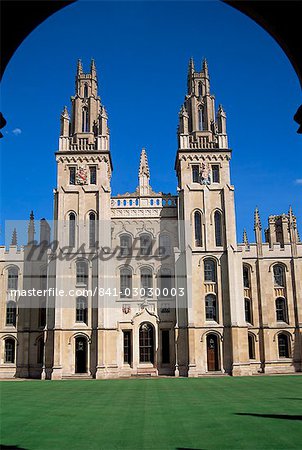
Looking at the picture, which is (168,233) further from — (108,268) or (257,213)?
(257,213)

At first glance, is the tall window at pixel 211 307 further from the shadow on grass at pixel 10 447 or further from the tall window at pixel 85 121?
the shadow on grass at pixel 10 447

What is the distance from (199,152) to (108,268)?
1322 centimetres

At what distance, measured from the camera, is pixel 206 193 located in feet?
145

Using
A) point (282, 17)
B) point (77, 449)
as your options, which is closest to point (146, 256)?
point (77, 449)

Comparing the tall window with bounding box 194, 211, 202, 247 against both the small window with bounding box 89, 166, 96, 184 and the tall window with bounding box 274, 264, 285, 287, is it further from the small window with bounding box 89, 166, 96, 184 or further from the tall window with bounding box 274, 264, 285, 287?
the small window with bounding box 89, 166, 96, 184

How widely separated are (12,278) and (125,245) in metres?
12.1

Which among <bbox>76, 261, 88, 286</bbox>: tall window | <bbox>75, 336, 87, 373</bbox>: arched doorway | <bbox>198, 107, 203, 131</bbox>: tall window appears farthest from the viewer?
<bbox>198, 107, 203, 131</bbox>: tall window

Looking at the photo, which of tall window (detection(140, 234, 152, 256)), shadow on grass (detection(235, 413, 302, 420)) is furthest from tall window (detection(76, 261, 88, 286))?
shadow on grass (detection(235, 413, 302, 420))

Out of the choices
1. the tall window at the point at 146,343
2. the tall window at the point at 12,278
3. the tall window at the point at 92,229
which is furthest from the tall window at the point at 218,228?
the tall window at the point at 12,278

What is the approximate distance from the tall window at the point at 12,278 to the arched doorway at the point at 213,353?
63.0 ft

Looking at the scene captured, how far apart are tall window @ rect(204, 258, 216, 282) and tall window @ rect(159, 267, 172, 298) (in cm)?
319

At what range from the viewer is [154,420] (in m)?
16.7

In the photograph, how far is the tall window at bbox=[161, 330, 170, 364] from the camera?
42.0m

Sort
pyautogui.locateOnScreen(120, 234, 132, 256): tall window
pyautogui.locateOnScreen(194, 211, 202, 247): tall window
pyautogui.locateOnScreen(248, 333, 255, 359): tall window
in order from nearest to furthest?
pyautogui.locateOnScreen(194, 211, 202, 247): tall window < pyautogui.locateOnScreen(120, 234, 132, 256): tall window < pyautogui.locateOnScreen(248, 333, 255, 359): tall window
